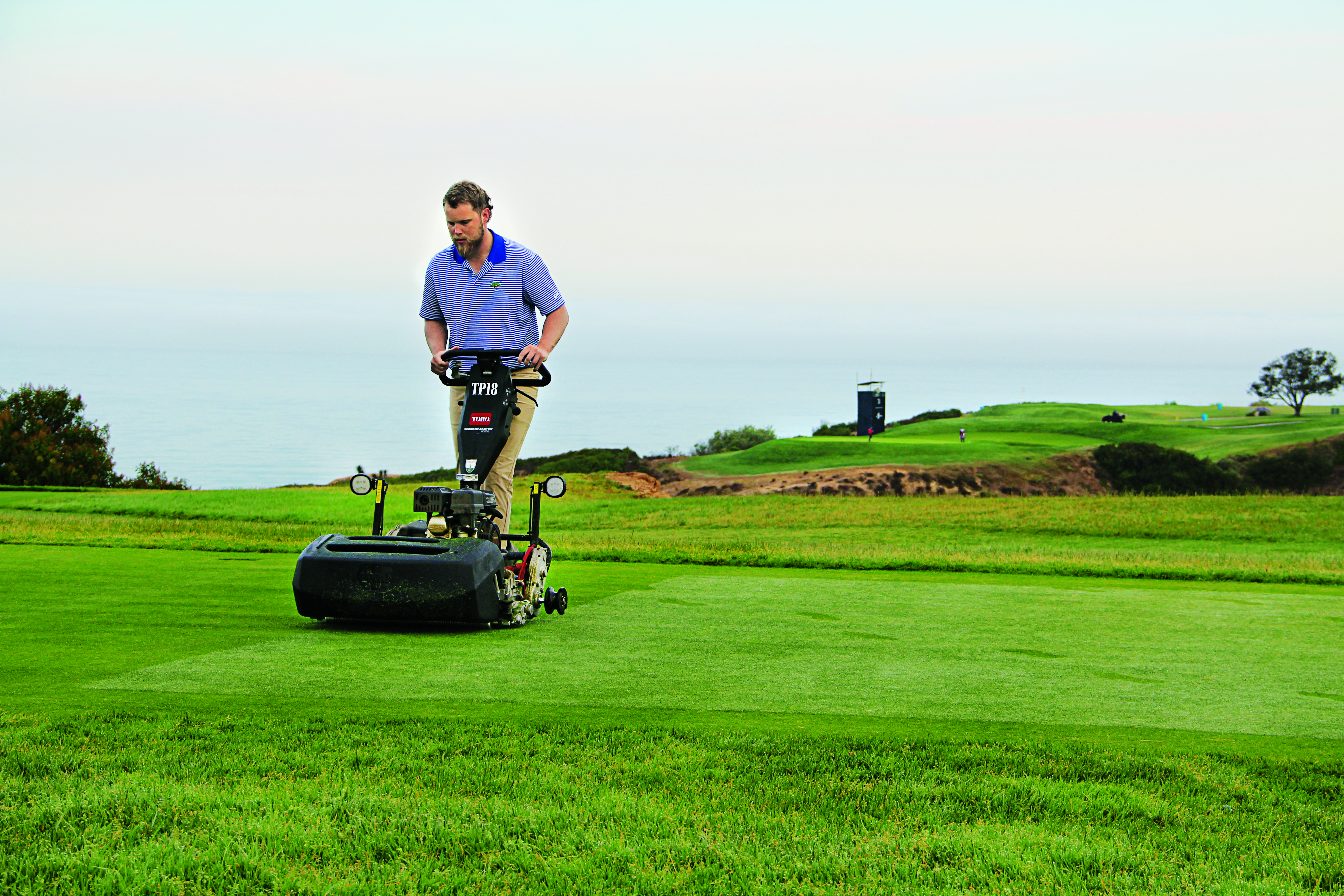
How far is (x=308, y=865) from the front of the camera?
3086 millimetres

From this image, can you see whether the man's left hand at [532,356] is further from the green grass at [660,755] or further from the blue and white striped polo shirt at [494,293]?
the green grass at [660,755]

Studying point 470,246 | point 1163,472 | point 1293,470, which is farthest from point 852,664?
point 1293,470

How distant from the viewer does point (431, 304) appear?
812 cm

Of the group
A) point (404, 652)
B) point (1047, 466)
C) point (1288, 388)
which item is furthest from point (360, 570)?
point (1288, 388)

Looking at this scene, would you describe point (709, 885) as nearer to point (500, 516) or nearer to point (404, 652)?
point (404, 652)

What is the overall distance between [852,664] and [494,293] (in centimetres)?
373

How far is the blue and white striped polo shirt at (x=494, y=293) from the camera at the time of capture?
7895mm

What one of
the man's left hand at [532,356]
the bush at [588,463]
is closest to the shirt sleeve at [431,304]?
the man's left hand at [532,356]

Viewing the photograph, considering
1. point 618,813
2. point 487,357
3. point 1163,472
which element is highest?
point 487,357

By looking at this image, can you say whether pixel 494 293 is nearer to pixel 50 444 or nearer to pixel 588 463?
pixel 588 463

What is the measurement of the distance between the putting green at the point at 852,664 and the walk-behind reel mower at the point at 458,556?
0.18 metres

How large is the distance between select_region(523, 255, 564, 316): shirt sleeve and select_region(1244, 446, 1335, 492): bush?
1678 inches

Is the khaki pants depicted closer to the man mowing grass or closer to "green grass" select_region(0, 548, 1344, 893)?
the man mowing grass

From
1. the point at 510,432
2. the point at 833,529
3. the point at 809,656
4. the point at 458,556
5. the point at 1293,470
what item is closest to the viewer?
the point at 809,656
